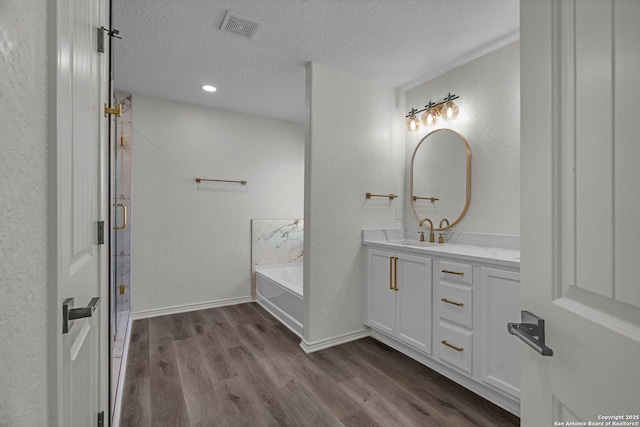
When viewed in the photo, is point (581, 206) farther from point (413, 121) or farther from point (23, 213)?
point (413, 121)

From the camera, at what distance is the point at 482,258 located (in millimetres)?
1697

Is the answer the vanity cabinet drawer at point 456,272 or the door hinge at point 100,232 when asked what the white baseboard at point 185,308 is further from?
the vanity cabinet drawer at point 456,272

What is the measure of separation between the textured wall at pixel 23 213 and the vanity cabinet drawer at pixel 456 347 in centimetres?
197

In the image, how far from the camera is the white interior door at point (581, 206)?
415 mm

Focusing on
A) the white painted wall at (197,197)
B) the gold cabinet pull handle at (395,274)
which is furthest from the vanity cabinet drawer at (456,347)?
the white painted wall at (197,197)

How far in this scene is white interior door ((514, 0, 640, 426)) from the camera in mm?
415

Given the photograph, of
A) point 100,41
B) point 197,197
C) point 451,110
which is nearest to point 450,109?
point 451,110

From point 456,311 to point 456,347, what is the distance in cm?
23

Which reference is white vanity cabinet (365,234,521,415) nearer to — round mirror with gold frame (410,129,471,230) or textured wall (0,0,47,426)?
round mirror with gold frame (410,129,471,230)

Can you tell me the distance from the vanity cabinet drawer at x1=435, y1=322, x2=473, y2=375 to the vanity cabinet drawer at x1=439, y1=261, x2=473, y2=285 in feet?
1.06

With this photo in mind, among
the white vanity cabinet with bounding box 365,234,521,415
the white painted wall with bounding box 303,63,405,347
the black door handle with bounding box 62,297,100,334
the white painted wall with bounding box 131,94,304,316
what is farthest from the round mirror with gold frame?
the black door handle with bounding box 62,297,100,334

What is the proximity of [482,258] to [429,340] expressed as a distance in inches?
29.2

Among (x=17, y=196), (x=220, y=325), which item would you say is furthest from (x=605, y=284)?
(x=220, y=325)

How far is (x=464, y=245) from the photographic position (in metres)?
2.36
